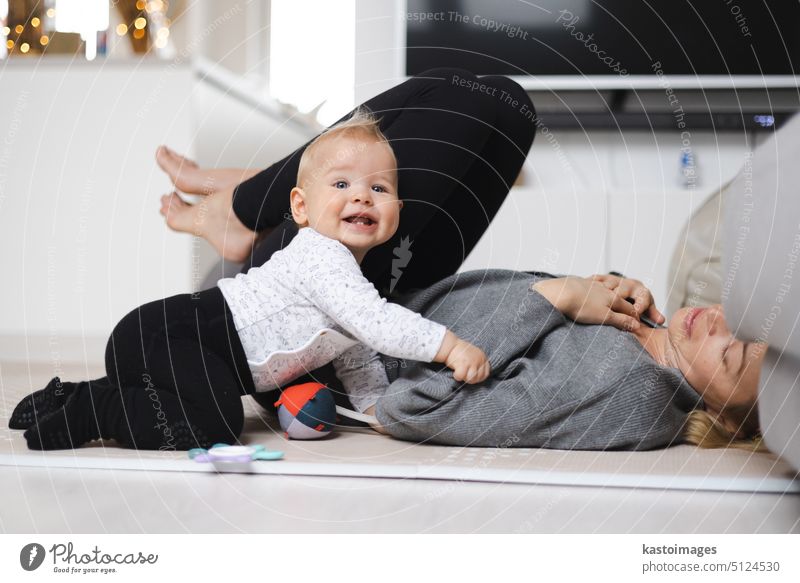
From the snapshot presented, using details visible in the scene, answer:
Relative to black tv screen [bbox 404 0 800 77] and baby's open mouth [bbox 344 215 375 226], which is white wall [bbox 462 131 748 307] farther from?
baby's open mouth [bbox 344 215 375 226]

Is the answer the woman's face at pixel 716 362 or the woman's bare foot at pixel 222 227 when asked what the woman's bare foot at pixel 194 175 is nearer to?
the woman's bare foot at pixel 222 227

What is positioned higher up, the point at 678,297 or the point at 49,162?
the point at 49,162

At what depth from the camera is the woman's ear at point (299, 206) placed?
981mm

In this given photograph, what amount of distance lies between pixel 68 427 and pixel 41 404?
83 millimetres

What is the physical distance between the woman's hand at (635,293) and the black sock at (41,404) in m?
0.59

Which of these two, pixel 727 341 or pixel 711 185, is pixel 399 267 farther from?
pixel 711 185

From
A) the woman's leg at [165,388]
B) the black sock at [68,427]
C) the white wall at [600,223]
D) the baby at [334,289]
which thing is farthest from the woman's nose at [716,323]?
the white wall at [600,223]

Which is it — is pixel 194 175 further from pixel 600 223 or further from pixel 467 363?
pixel 600 223

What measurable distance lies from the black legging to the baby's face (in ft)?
0.31

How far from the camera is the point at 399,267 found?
1.11 metres
